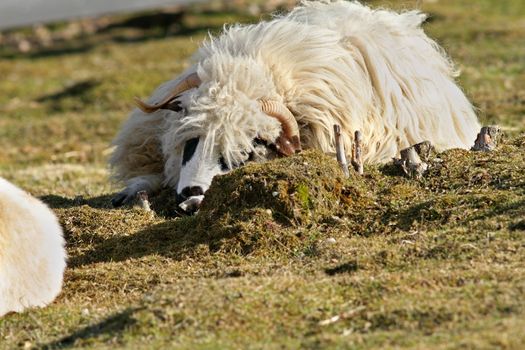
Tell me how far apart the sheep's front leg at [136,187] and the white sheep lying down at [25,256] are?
8.11 feet

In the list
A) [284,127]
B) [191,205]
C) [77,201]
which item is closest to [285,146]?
[284,127]

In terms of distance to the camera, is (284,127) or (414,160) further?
(284,127)

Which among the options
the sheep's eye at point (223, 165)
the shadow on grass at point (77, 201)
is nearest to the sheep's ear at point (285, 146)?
the sheep's eye at point (223, 165)

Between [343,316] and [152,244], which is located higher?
[343,316]

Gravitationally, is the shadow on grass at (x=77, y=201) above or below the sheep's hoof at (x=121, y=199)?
below

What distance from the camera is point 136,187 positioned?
9.79 meters

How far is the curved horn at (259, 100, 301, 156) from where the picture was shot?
8906mm

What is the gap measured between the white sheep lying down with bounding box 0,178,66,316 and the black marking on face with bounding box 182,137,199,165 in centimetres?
207

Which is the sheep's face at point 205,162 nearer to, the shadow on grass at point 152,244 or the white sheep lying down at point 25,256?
the shadow on grass at point 152,244

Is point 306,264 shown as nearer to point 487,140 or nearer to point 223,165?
point 223,165

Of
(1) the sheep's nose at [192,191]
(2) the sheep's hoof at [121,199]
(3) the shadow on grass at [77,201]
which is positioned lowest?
(3) the shadow on grass at [77,201]

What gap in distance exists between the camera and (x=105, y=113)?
61.1 ft

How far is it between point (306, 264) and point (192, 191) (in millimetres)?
2130

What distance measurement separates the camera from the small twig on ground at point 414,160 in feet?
26.5
